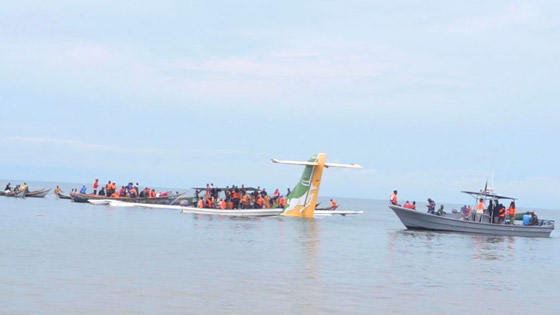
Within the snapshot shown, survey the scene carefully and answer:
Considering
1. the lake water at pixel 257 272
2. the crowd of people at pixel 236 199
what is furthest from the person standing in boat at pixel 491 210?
the crowd of people at pixel 236 199

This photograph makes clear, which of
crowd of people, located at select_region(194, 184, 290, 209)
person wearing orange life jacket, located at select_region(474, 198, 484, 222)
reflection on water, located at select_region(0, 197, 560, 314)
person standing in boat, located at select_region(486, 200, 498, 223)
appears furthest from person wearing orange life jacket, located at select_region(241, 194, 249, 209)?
person standing in boat, located at select_region(486, 200, 498, 223)

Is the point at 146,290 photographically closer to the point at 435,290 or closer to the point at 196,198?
the point at 435,290

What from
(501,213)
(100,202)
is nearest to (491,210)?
(501,213)

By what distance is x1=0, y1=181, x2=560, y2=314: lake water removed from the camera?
56.7 feet

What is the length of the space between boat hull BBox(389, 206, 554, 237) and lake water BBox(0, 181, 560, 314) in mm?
1393

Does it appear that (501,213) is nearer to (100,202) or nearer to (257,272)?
(257,272)

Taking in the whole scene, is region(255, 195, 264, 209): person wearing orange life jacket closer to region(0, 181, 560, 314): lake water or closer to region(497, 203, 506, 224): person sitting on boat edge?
region(0, 181, 560, 314): lake water

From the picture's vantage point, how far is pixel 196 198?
5578cm

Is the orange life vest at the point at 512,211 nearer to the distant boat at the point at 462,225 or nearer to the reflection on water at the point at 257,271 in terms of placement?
the distant boat at the point at 462,225

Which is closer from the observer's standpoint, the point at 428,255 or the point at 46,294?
the point at 46,294

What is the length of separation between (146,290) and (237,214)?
106 ft

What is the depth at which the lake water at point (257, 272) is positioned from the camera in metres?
17.3

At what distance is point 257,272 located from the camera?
23.1 m

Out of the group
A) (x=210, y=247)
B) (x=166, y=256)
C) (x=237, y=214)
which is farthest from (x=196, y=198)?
(x=166, y=256)
